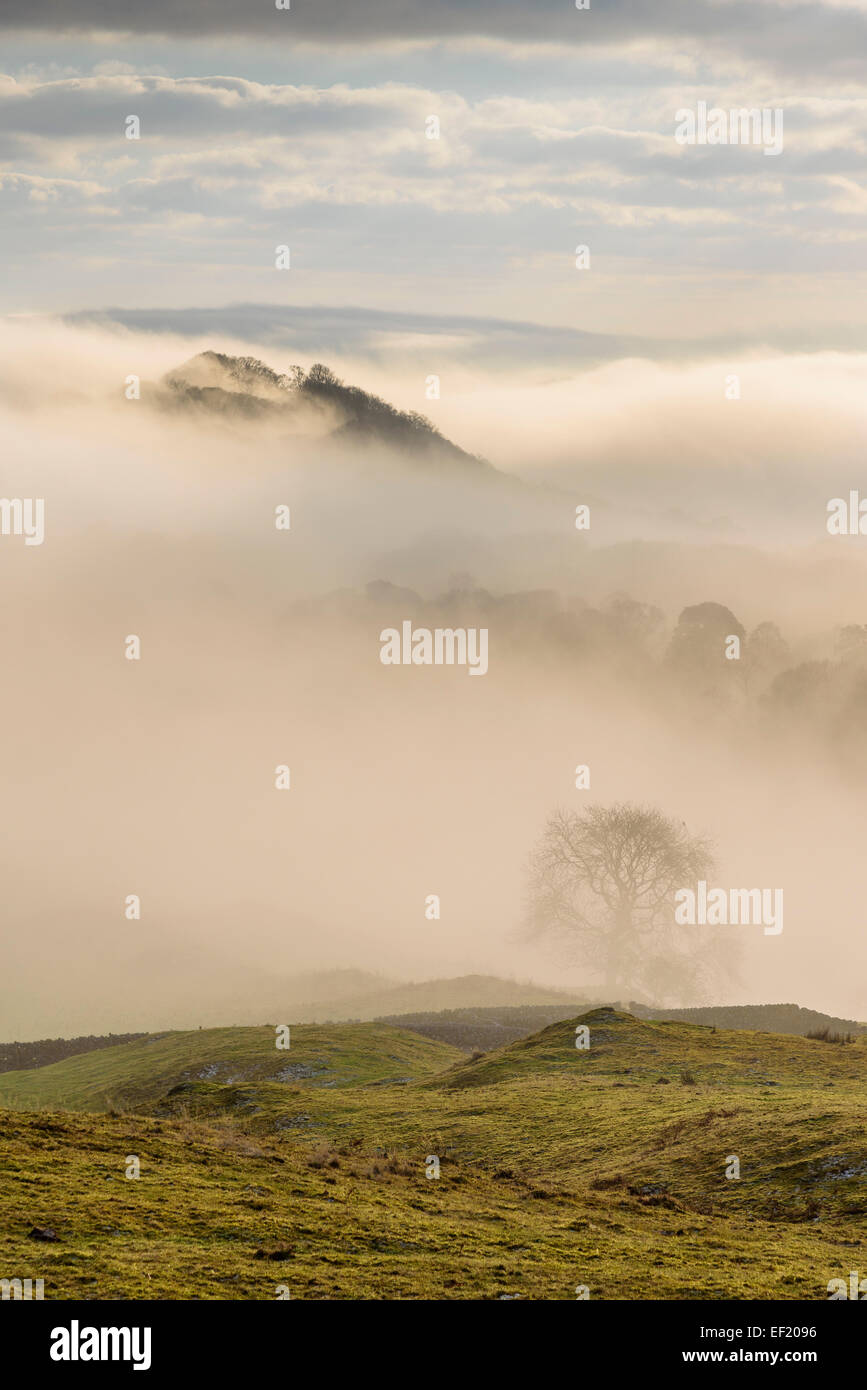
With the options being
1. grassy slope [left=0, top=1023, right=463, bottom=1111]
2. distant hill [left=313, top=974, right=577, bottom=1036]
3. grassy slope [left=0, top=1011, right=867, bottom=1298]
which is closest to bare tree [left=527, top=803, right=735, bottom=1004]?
distant hill [left=313, top=974, right=577, bottom=1036]

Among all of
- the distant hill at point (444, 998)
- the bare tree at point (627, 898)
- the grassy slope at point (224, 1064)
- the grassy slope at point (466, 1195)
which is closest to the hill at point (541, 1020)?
the bare tree at point (627, 898)

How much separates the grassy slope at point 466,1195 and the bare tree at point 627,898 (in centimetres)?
5758

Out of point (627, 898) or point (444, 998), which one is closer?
point (627, 898)

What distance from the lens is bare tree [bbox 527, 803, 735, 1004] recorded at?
102 metres

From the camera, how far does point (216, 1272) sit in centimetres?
1881

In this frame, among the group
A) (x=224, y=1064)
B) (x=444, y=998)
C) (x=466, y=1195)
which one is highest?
(x=444, y=998)

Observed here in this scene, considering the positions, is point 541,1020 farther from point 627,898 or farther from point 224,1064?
point 224,1064

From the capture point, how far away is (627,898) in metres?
103

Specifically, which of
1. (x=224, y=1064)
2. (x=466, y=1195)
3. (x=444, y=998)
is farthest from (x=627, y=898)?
(x=466, y=1195)

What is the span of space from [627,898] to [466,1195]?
7772 centimetres

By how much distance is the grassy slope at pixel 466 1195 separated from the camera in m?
19.6

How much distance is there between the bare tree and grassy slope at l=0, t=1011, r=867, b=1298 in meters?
57.6

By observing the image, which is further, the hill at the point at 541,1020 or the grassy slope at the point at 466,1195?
the hill at the point at 541,1020

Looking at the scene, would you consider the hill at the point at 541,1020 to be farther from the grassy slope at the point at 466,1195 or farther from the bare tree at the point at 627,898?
the grassy slope at the point at 466,1195
